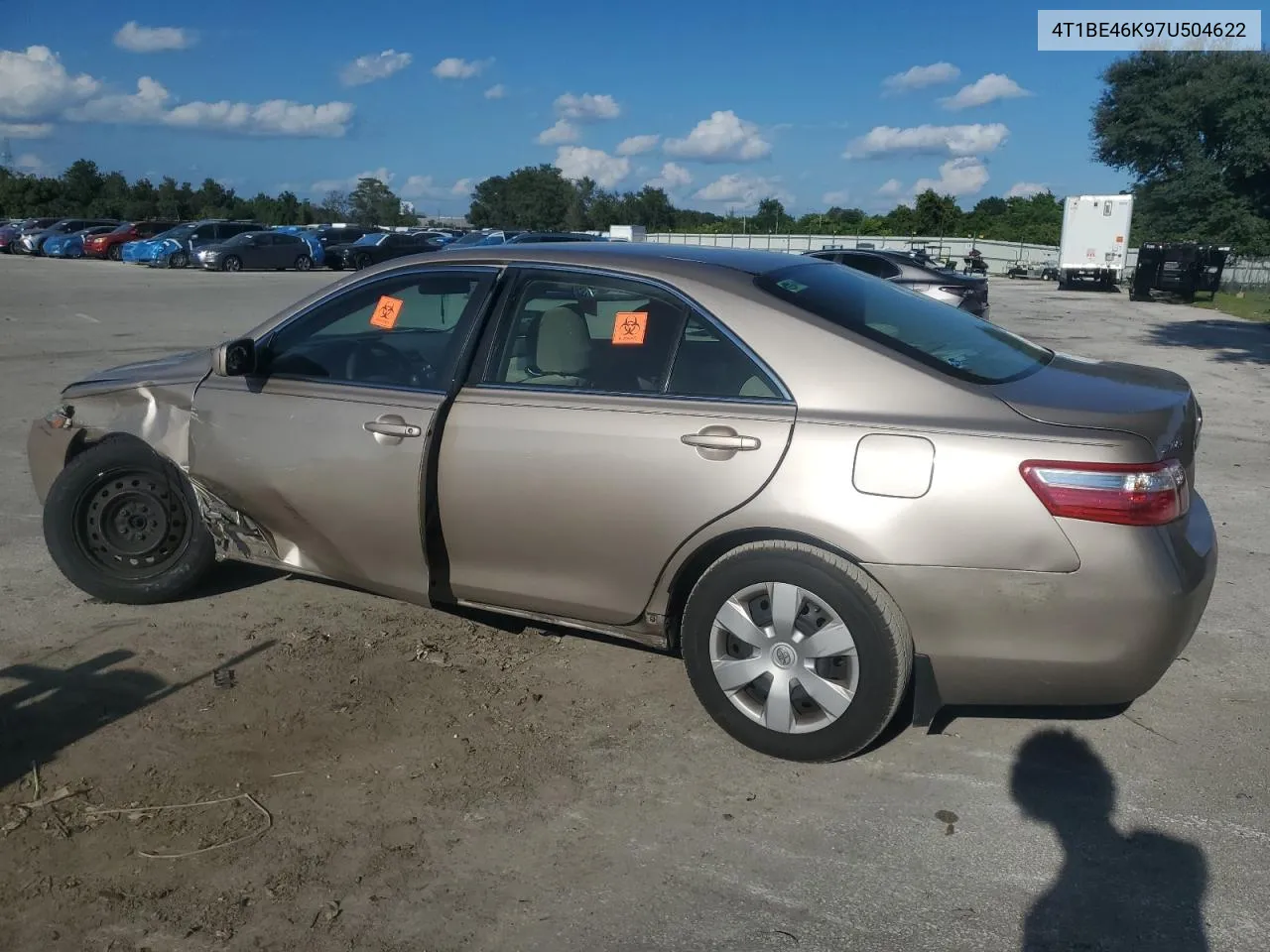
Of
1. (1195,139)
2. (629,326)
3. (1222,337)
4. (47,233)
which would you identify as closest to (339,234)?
(47,233)

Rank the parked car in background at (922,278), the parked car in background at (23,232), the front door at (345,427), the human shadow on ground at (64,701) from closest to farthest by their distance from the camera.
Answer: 1. the human shadow on ground at (64,701)
2. the front door at (345,427)
3. the parked car in background at (922,278)
4. the parked car in background at (23,232)

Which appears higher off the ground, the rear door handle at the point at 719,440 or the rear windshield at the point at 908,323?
the rear windshield at the point at 908,323

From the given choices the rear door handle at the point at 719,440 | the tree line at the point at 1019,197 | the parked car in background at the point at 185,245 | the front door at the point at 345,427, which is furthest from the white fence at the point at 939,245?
the rear door handle at the point at 719,440

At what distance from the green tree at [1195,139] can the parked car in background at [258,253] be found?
28728 millimetres

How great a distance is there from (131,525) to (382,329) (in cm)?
155

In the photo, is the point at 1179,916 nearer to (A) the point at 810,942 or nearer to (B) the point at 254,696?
(A) the point at 810,942

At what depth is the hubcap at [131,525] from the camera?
495 cm

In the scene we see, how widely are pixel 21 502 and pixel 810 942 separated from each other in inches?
231

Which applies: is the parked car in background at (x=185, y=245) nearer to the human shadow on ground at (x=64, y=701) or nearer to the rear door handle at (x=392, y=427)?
the human shadow on ground at (x=64, y=701)

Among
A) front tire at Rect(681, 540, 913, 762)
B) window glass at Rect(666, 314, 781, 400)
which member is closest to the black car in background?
window glass at Rect(666, 314, 781, 400)

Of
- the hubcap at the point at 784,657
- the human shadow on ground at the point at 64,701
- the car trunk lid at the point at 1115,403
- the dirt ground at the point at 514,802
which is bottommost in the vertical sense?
the dirt ground at the point at 514,802

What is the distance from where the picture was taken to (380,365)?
4.53 metres

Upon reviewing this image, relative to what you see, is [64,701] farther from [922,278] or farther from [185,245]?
[185,245]

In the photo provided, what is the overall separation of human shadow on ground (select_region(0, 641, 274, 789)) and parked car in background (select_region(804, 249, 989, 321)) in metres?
14.5
